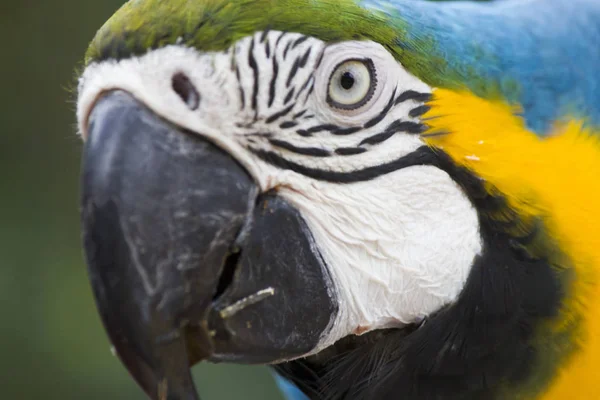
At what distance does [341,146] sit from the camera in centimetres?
97

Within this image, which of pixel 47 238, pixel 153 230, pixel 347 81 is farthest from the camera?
pixel 47 238

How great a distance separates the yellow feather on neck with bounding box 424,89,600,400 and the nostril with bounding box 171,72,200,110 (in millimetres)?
359

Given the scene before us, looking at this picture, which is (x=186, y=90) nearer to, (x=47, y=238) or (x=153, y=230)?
(x=153, y=230)

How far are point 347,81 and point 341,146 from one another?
3.7 inches

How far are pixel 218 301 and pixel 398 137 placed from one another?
36 centimetres

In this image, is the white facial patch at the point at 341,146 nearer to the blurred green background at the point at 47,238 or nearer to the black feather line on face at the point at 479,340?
the black feather line on face at the point at 479,340

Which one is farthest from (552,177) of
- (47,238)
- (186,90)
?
(47,238)

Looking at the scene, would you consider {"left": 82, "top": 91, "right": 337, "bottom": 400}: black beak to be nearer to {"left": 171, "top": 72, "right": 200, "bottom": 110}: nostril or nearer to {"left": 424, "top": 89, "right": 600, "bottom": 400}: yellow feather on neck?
{"left": 171, "top": 72, "right": 200, "bottom": 110}: nostril

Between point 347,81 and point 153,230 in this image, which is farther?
point 347,81

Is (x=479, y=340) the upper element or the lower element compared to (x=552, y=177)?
lower

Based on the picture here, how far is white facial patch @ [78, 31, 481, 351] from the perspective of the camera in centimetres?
88

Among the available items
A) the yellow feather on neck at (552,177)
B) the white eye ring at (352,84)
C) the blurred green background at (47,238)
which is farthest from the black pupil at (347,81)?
the blurred green background at (47,238)

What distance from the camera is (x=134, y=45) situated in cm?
88

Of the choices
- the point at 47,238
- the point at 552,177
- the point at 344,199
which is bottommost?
the point at 47,238
